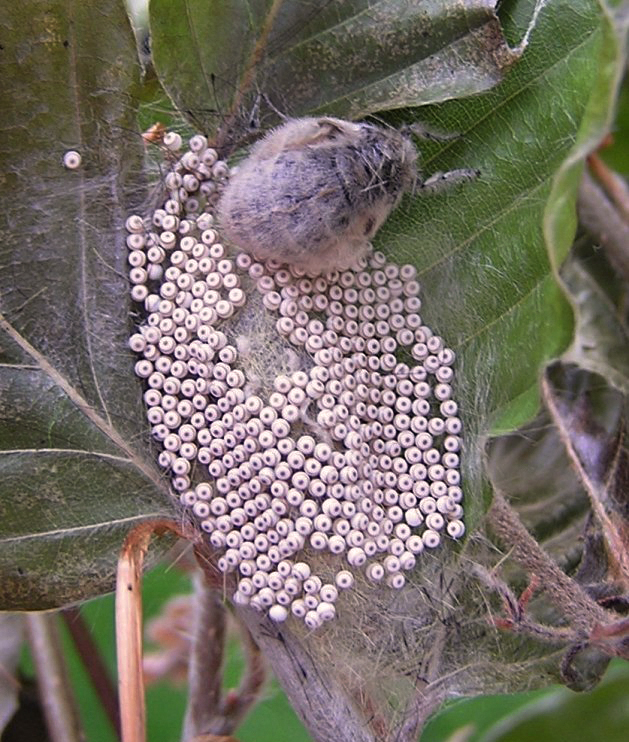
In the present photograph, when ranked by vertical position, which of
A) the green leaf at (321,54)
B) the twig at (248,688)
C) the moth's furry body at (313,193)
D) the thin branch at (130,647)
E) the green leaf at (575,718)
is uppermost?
the green leaf at (321,54)

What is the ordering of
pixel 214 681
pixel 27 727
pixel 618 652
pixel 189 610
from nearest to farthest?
pixel 618 652 → pixel 214 681 → pixel 27 727 → pixel 189 610

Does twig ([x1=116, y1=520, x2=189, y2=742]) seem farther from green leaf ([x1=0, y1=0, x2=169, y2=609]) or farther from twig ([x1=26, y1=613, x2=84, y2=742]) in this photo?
twig ([x1=26, y1=613, x2=84, y2=742])

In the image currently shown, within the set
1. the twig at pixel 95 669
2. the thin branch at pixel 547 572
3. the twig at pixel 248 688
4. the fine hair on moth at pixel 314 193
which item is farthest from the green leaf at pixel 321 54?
the twig at pixel 95 669

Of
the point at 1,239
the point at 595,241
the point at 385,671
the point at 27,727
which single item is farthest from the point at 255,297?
the point at 27,727

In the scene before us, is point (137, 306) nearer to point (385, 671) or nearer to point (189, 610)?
point (385, 671)

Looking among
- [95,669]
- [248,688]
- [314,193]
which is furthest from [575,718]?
[314,193]

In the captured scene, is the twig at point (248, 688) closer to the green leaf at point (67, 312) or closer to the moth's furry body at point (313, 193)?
the green leaf at point (67, 312)
